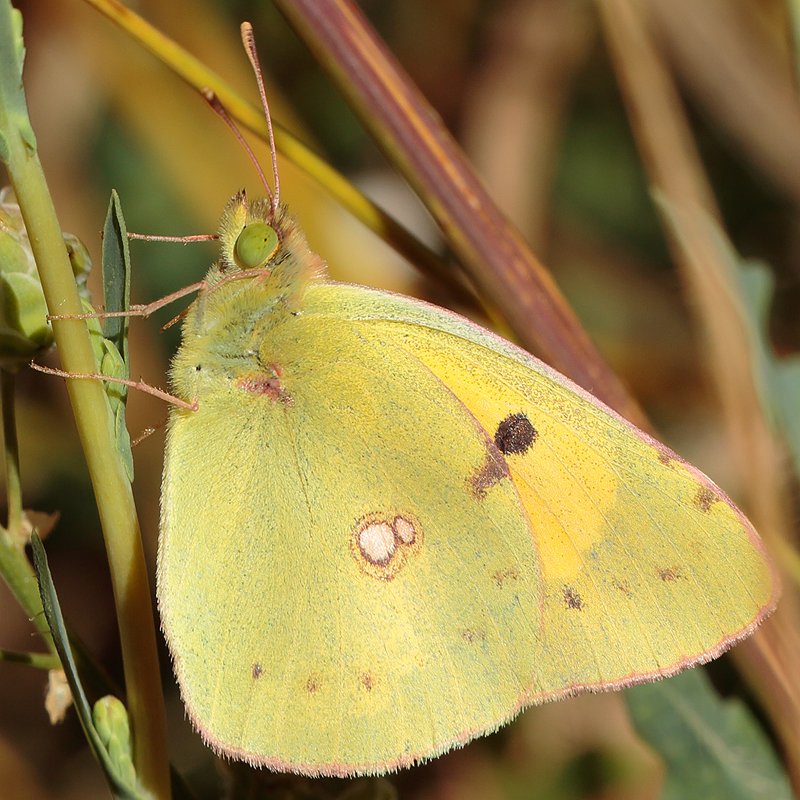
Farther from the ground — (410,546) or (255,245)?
(255,245)

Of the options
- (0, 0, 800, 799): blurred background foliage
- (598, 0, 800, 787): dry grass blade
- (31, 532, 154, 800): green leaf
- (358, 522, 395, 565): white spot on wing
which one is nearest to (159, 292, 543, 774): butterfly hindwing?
(358, 522, 395, 565): white spot on wing

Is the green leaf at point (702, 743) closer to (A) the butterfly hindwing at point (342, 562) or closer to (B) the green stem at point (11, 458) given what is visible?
(A) the butterfly hindwing at point (342, 562)

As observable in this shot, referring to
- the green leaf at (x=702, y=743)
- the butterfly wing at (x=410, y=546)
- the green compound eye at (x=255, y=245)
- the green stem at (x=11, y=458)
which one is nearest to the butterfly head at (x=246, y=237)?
the green compound eye at (x=255, y=245)

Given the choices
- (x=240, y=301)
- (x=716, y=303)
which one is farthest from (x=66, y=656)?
(x=716, y=303)

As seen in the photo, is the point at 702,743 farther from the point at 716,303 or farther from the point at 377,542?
the point at 716,303

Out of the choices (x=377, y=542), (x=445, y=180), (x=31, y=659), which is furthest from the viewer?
(x=377, y=542)

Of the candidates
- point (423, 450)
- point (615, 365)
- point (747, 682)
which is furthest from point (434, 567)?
point (615, 365)
